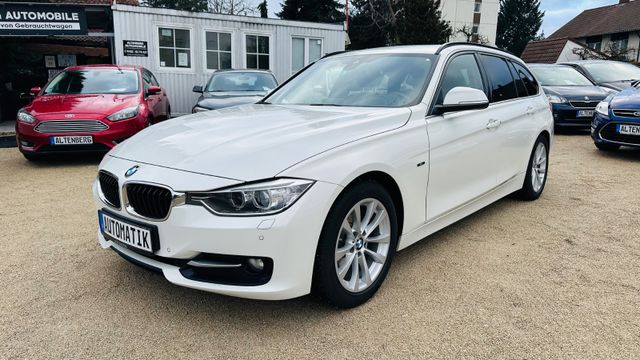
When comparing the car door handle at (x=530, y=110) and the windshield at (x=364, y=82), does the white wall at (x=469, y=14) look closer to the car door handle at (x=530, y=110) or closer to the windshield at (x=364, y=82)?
the car door handle at (x=530, y=110)

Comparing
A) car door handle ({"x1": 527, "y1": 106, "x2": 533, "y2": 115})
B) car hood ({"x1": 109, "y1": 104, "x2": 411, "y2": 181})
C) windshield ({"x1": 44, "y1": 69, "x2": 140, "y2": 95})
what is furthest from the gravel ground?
windshield ({"x1": 44, "y1": 69, "x2": 140, "y2": 95})

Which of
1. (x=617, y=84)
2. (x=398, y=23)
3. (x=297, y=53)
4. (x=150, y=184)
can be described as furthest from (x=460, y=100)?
(x=398, y=23)

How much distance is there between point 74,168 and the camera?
6.88 meters

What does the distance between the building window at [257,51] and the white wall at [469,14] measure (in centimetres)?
3262

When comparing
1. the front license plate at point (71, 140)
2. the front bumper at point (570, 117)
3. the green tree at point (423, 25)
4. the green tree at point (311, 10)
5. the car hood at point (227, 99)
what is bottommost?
the front license plate at point (71, 140)

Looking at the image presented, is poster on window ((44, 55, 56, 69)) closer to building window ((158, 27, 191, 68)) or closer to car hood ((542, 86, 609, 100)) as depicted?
building window ((158, 27, 191, 68))

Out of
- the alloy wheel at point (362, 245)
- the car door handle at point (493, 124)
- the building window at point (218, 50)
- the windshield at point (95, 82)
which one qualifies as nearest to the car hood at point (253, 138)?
the alloy wheel at point (362, 245)

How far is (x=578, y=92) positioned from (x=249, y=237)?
33.4ft

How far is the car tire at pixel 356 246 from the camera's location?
2.44 m

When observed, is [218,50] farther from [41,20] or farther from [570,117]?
[570,117]

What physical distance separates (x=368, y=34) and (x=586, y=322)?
38.3m

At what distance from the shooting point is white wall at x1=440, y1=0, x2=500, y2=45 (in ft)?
143

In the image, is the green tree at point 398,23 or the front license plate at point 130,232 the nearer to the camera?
the front license plate at point 130,232

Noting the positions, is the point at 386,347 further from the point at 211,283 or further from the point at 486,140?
the point at 486,140
